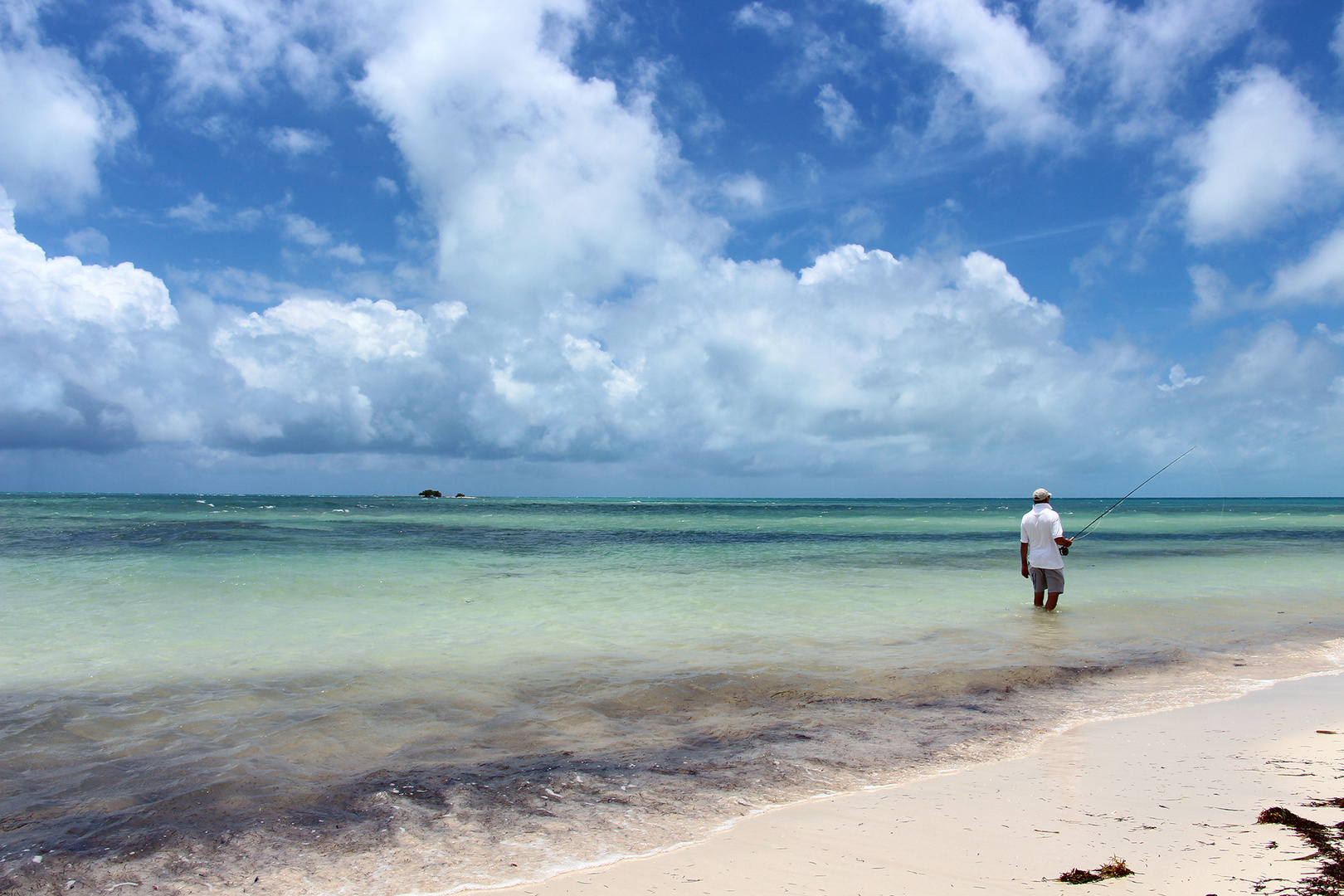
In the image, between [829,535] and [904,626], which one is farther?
[829,535]

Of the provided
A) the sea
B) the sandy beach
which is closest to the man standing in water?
the sea

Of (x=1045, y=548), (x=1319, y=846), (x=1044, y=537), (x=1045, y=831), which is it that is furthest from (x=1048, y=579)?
(x=1045, y=831)

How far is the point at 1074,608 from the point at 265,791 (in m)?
12.1

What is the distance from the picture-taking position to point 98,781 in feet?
15.6

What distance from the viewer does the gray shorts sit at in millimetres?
11594

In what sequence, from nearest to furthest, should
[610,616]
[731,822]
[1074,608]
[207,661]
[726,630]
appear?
1. [731,822]
2. [207,661]
3. [726,630]
4. [610,616]
5. [1074,608]

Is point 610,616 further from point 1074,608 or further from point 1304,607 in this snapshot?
point 1304,607

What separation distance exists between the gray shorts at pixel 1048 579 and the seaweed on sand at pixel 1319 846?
804cm

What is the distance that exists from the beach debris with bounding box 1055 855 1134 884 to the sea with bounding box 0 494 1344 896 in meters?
1.46

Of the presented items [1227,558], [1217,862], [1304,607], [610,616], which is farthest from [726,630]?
[1227,558]

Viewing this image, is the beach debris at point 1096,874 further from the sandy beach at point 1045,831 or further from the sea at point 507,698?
the sea at point 507,698

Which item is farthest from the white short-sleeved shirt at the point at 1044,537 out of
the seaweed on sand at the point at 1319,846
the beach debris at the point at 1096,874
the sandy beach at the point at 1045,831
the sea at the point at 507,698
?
the beach debris at the point at 1096,874

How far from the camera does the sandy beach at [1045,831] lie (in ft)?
10.6

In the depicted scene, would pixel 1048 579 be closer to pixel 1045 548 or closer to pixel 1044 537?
pixel 1045 548
